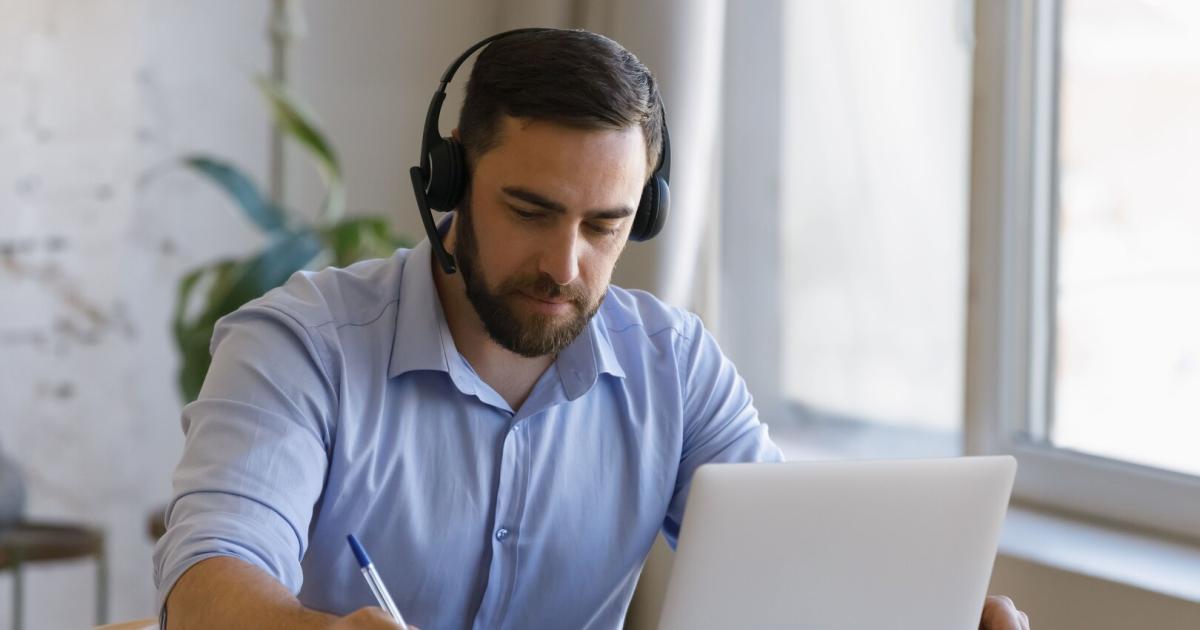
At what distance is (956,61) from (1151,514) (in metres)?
0.80

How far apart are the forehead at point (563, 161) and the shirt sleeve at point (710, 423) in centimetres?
27

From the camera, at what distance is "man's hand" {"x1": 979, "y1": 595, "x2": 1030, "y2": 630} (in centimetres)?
120

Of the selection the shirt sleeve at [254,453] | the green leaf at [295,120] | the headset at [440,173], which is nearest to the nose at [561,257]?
the headset at [440,173]

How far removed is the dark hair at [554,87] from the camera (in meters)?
1.25

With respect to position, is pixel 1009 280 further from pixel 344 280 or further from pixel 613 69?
pixel 344 280

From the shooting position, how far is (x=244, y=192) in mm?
2281

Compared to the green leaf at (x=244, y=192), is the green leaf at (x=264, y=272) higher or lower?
lower

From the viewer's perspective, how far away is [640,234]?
1.43 m

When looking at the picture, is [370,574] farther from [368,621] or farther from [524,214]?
[524,214]

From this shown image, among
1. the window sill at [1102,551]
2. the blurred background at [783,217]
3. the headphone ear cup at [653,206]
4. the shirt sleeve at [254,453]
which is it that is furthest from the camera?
the blurred background at [783,217]

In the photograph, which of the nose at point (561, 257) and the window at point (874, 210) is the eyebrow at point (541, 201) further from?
the window at point (874, 210)

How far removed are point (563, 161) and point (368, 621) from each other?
0.50m

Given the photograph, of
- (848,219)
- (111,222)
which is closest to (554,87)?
(848,219)

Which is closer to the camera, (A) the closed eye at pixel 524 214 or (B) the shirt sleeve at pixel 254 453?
(B) the shirt sleeve at pixel 254 453
